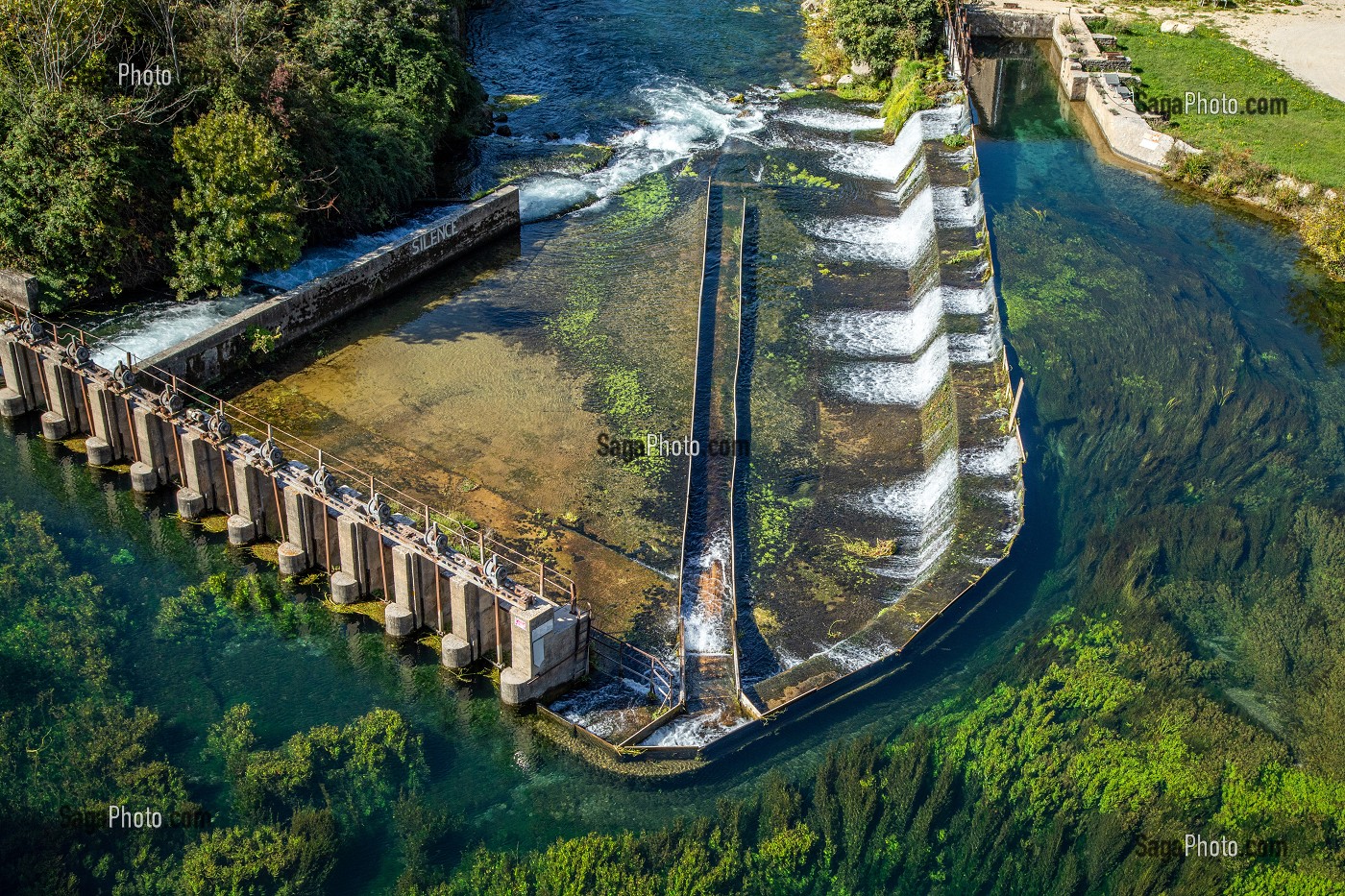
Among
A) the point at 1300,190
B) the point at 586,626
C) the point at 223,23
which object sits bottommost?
the point at 586,626

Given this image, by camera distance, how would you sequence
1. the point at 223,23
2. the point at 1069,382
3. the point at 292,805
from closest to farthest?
the point at 292,805
the point at 1069,382
the point at 223,23

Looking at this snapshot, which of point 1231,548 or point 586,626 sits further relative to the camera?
point 1231,548

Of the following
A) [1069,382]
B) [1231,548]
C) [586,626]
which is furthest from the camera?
[1069,382]

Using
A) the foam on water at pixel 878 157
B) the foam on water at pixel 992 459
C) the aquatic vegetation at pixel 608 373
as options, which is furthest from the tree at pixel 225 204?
the foam on water at pixel 878 157

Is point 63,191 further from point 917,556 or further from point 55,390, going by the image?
point 917,556

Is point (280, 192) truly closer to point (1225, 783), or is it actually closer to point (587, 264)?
point (587, 264)

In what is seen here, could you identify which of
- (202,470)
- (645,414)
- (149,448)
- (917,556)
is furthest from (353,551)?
(917,556)

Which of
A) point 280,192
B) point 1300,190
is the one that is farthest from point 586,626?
point 1300,190
